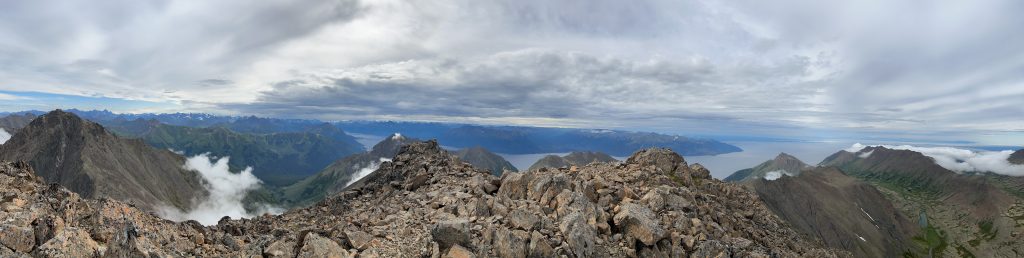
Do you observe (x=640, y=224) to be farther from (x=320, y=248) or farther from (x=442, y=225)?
(x=320, y=248)

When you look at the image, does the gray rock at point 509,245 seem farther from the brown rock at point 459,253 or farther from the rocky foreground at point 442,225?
the brown rock at point 459,253

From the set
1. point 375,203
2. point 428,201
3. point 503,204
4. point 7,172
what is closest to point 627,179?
point 503,204

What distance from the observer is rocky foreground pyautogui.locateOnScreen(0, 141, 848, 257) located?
24.9 m

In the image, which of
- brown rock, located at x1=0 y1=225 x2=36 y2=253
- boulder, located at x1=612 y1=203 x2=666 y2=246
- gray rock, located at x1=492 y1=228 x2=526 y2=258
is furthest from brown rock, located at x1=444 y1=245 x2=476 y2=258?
brown rock, located at x1=0 y1=225 x2=36 y2=253

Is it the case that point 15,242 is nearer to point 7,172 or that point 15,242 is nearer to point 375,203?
point 7,172

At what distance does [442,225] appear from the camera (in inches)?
1027

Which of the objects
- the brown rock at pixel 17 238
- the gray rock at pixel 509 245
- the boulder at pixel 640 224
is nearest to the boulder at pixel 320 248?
the gray rock at pixel 509 245

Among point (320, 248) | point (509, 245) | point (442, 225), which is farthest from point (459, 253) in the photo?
point (320, 248)

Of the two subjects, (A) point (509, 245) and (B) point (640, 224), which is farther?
(B) point (640, 224)

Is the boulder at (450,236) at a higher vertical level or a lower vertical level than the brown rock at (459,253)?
higher

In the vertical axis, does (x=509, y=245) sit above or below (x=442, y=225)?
below

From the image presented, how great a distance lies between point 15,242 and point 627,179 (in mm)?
40437

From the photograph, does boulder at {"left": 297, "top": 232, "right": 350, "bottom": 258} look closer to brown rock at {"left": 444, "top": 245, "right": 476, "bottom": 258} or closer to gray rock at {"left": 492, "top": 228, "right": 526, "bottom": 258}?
brown rock at {"left": 444, "top": 245, "right": 476, "bottom": 258}

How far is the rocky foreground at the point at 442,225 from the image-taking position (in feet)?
81.8
